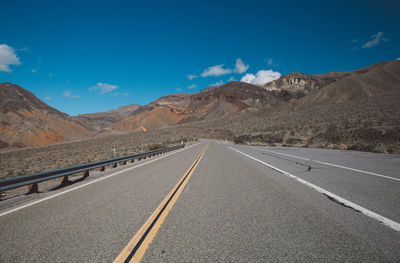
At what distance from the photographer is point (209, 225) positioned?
3.45 m

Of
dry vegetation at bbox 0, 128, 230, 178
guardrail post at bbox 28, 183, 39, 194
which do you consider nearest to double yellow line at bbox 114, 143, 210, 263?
guardrail post at bbox 28, 183, 39, 194

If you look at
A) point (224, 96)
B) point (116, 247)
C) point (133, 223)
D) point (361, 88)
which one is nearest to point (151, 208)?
point (133, 223)

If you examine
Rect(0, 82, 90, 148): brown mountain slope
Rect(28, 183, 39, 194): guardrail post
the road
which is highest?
Rect(0, 82, 90, 148): brown mountain slope

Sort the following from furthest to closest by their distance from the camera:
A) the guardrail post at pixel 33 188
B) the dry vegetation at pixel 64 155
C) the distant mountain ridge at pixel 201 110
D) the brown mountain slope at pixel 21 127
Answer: the distant mountain ridge at pixel 201 110, the brown mountain slope at pixel 21 127, the dry vegetation at pixel 64 155, the guardrail post at pixel 33 188

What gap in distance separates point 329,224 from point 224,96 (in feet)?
641

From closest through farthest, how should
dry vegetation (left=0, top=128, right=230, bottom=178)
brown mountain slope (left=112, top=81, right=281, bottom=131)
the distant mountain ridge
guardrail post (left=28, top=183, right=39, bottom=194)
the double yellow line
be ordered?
the double yellow line
guardrail post (left=28, top=183, right=39, bottom=194)
dry vegetation (left=0, top=128, right=230, bottom=178)
the distant mountain ridge
brown mountain slope (left=112, top=81, right=281, bottom=131)

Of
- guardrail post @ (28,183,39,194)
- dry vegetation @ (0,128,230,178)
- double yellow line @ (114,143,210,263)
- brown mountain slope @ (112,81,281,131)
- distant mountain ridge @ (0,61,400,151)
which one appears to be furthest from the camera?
brown mountain slope @ (112,81,281,131)

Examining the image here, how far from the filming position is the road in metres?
2.61

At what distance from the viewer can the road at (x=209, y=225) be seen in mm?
2609

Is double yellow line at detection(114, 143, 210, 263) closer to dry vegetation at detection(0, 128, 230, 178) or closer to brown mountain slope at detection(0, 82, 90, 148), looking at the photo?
dry vegetation at detection(0, 128, 230, 178)

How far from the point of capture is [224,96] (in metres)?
195

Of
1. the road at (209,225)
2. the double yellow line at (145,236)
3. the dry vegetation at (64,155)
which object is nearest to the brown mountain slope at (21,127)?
the dry vegetation at (64,155)

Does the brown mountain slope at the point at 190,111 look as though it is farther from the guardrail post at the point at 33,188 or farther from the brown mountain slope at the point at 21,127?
the guardrail post at the point at 33,188

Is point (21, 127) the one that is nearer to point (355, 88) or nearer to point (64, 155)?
point (64, 155)
